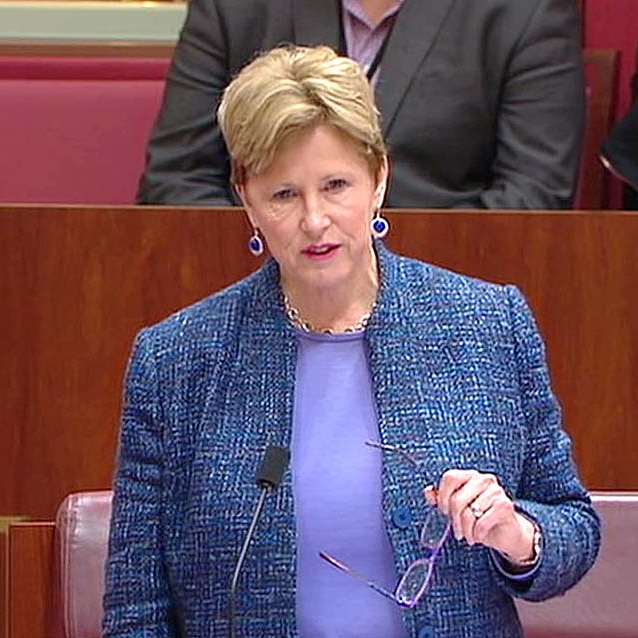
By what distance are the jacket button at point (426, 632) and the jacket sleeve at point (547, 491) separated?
0.25 ft

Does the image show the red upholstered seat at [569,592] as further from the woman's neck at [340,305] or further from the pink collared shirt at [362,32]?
the pink collared shirt at [362,32]

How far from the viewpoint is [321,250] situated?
1622 millimetres

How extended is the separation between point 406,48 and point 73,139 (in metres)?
0.79

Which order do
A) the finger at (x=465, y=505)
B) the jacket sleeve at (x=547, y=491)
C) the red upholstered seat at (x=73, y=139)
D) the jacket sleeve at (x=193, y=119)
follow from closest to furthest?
the finger at (x=465, y=505)
the jacket sleeve at (x=547, y=491)
the jacket sleeve at (x=193, y=119)
the red upholstered seat at (x=73, y=139)

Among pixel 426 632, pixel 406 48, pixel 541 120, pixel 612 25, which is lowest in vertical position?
pixel 426 632

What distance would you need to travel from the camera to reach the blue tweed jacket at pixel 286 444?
5.27 ft

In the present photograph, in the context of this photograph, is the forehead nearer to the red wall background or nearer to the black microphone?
the black microphone

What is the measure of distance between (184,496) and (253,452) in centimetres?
8

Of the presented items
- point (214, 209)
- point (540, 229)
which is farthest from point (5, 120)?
point (540, 229)

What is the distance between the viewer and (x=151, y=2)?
382 centimetres

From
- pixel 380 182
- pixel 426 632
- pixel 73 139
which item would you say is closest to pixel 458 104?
pixel 73 139

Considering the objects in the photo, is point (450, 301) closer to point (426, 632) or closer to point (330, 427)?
point (330, 427)

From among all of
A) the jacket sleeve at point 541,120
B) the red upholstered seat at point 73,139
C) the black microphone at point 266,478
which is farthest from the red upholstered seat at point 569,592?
the red upholstered seat at point 73,139

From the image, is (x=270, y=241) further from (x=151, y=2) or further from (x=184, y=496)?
(x=151, y=2)
